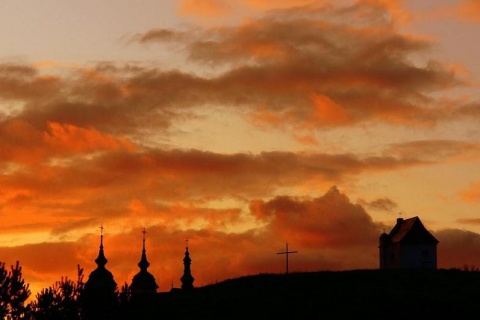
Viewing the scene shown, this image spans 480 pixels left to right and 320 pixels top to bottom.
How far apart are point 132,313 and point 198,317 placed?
5.90 metres

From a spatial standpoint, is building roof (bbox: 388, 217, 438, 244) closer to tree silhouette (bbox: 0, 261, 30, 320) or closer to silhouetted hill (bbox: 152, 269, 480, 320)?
silhouetted hill (bbox: 152, 269, 480, 320)

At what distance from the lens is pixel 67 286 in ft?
261

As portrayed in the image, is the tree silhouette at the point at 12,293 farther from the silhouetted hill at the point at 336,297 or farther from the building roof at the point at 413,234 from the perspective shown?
the building roof at the point at 413,234

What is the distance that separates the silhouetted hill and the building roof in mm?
38534

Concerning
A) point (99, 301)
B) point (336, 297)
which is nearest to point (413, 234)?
point (336, 297)

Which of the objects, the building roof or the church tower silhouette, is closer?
the church tower silhouette

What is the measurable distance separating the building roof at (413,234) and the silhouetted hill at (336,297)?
38.5 metres

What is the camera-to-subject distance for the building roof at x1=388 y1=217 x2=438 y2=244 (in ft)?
455

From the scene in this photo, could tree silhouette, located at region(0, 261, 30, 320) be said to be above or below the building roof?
below

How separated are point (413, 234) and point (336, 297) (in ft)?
168

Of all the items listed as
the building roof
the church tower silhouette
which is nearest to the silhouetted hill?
the church tower silhouette

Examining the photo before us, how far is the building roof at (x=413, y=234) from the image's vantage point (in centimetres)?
13862

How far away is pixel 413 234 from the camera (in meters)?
139

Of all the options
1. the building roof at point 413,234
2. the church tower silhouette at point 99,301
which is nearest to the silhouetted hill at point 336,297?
the church tower silhouette at point 99,301
